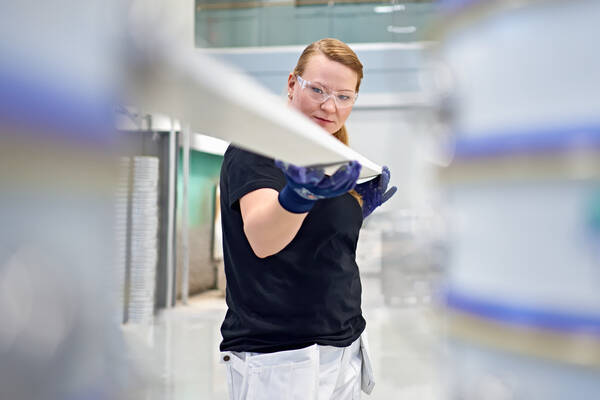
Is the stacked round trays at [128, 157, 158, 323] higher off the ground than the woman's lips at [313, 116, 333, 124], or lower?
lower

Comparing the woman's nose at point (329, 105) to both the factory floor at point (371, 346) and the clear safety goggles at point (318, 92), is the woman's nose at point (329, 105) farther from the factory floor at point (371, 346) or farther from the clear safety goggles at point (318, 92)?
the factory floor at point (371, 346)

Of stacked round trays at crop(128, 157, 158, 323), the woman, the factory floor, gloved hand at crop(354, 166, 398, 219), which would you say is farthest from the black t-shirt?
stacked round trays at crop(128, 157, 158, 323)

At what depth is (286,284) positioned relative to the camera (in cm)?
98

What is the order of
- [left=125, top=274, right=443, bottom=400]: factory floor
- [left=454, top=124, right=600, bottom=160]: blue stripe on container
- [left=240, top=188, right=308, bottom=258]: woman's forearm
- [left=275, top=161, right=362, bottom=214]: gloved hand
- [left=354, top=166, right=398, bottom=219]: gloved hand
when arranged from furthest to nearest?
[left=125, top=274, right=443, bottom=400]: factory floor → [left=354, top=166, right=398, bottom=219]: gloved hand → [left=454, top=124, right=600, bottom=160]: blue stripe on container → [left=240, top=188, right=308, bottom=258]: woman's forearm → [left=275, top=161, right=362, bottom=214]: gloved hand

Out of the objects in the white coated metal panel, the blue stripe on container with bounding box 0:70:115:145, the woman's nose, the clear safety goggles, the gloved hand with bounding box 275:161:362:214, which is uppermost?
the clear safety goggles

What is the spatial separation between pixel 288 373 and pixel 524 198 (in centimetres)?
62

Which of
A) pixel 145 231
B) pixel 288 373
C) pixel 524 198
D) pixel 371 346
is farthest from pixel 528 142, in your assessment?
pixel 145 231

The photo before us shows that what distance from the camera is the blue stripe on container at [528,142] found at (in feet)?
3.04

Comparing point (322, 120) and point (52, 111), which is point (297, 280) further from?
point (52, 111)

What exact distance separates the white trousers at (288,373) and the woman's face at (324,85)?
0.46m

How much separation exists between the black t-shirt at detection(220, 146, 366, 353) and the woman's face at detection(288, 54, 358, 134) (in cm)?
16

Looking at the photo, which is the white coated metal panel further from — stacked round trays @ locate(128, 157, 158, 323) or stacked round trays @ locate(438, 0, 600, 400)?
stacked round trays @ locate(128, 157, 158, 323)

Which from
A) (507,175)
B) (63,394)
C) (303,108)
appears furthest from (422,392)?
(63,394)

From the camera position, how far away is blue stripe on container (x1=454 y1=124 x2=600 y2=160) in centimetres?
93
